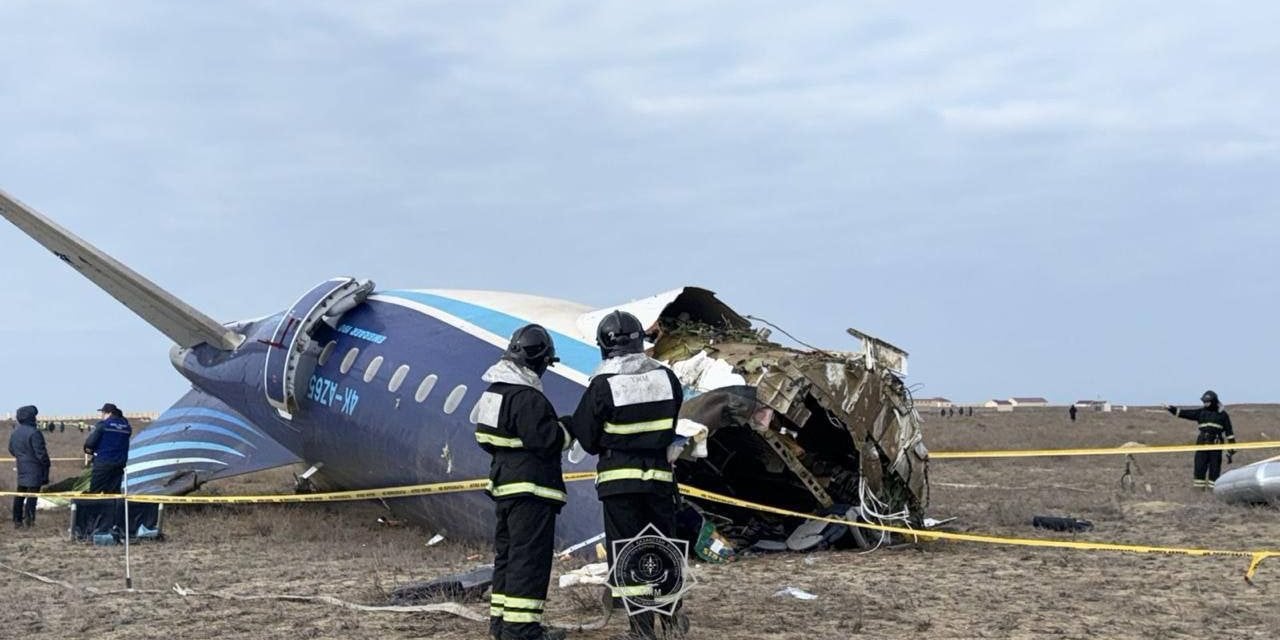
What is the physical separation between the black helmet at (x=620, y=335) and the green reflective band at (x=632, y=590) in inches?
65.8

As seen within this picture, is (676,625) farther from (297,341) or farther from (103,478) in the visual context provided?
(103,478)

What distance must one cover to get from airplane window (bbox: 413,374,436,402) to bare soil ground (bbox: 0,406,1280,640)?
1.85 m

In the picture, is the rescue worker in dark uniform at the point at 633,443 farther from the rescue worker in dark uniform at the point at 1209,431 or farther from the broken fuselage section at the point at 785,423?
the rescue worker in dark uniform at the point at 1209,431

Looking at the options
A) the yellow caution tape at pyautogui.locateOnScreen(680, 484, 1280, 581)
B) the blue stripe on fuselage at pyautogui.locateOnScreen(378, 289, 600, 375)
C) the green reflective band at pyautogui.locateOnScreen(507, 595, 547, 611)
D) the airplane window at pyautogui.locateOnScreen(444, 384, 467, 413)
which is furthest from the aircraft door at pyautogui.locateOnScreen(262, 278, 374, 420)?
the green reflective band at pyautogui.locateOnScreen(507, 595, 547, 611)

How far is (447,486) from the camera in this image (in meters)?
13.8

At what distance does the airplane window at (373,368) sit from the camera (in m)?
15.9

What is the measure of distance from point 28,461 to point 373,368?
671 cm

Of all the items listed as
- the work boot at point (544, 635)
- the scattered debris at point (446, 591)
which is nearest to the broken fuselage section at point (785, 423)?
the scattered debris at point (446, 591)

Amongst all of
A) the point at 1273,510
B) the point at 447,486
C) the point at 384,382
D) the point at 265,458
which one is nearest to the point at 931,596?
the point at 447,486

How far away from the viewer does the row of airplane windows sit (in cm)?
1420

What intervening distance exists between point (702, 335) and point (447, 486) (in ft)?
11.6

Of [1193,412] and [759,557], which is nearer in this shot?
[759,557]

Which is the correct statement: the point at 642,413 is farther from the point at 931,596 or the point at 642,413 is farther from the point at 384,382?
the point at 384,382

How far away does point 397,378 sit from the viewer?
1538 cm
